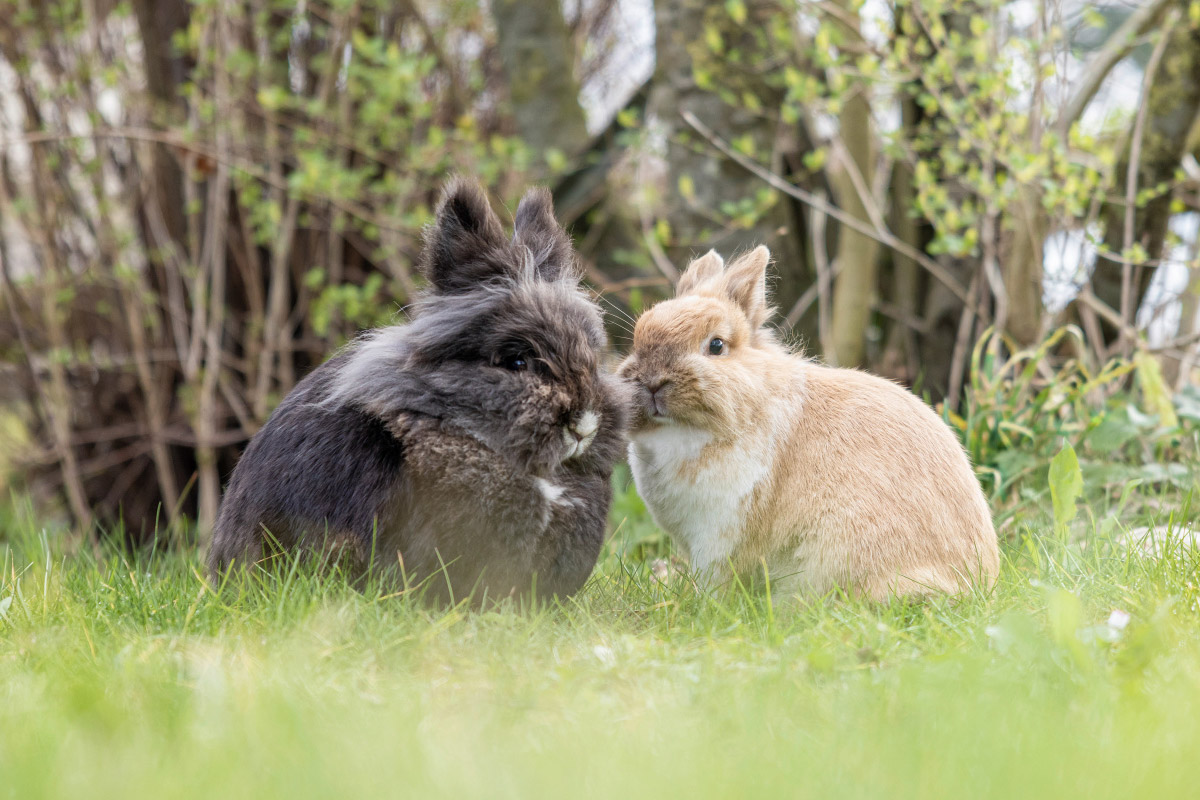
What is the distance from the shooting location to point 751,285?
9.98ft

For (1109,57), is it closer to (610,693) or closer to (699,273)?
(699,273)

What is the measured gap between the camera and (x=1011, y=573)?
2768 millimetres

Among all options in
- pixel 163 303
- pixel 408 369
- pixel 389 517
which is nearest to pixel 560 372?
pixel 408 369

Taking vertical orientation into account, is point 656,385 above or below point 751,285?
below

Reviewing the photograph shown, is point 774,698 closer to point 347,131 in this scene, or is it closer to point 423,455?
point 423,455

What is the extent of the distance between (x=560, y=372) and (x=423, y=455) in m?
0.38

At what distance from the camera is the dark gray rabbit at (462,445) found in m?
2.43

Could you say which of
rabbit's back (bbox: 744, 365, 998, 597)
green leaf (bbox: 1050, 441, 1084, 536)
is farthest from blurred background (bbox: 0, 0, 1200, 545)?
rabbit's back (bbox: 744, 365, 998, 597)

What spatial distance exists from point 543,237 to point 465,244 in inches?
10.0

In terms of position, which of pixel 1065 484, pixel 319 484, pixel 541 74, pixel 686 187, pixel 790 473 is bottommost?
pixel 1065 484

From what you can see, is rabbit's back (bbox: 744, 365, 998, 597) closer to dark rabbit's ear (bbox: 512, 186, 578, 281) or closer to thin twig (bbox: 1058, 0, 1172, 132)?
dark rabbit's ear (bbox: 512, 186, 578, 281)

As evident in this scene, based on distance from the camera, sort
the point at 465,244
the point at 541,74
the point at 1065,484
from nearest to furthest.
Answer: the point at 465,244 < the point at 1065,484 < the point at 541,74

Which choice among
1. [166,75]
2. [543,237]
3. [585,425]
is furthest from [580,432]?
[166,75]

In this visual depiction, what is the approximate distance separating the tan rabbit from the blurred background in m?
1.43
